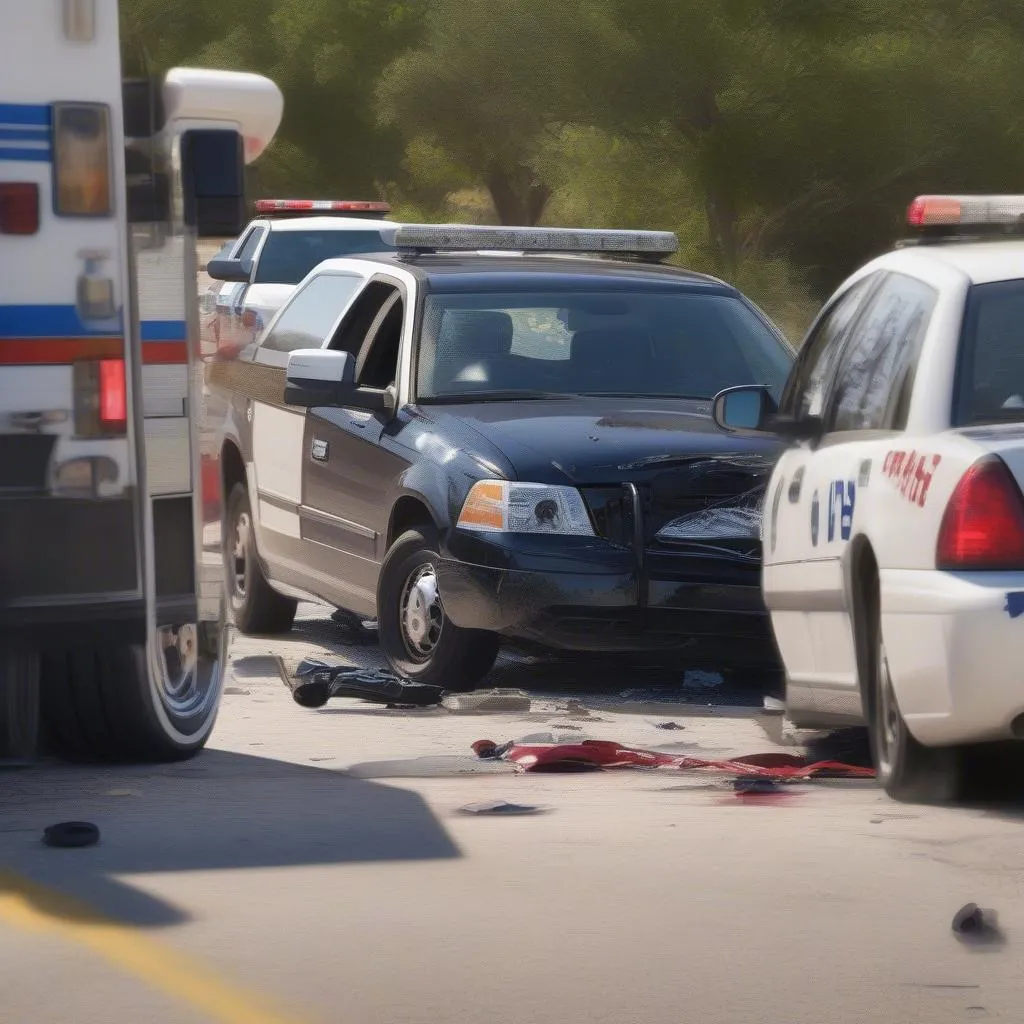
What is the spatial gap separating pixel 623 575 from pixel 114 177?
315 centimetres

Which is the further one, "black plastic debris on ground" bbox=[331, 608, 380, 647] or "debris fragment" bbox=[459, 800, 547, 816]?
"black plastic debris on ground" bbox=[331, 608, 380, 647]

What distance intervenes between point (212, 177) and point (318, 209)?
18121 millimetres

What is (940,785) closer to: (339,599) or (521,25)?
(339,599)

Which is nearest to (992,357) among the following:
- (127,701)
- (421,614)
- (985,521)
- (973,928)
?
(985,521)

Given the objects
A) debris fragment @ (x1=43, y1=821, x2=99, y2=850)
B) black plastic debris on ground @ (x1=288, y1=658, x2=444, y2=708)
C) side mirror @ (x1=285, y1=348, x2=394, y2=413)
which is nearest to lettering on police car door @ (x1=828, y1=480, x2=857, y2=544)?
debris fragment @ (x1=43, y1=821, x2=99, y2=850)

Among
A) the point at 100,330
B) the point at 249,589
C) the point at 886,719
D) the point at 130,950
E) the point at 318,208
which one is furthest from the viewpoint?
the point at 318,208

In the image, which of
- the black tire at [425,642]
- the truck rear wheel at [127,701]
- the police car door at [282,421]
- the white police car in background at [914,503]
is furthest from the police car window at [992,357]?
the police car door at [282,421]

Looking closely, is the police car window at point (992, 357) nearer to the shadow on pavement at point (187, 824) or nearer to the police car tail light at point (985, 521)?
the police car tail light at point (985, 521)

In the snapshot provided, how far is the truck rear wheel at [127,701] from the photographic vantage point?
7.76 metres

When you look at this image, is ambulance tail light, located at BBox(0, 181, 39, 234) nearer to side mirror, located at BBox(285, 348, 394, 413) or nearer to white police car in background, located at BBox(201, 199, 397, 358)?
side mirror, located at BBox(285, 348, 394, 413)

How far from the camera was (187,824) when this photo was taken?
6.57 meters

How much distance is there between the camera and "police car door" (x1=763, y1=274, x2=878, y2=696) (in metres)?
7.81

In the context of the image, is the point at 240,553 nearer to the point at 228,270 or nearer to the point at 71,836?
the point at 71,836

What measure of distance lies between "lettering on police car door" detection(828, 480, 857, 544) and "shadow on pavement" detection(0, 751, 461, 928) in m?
1.38
